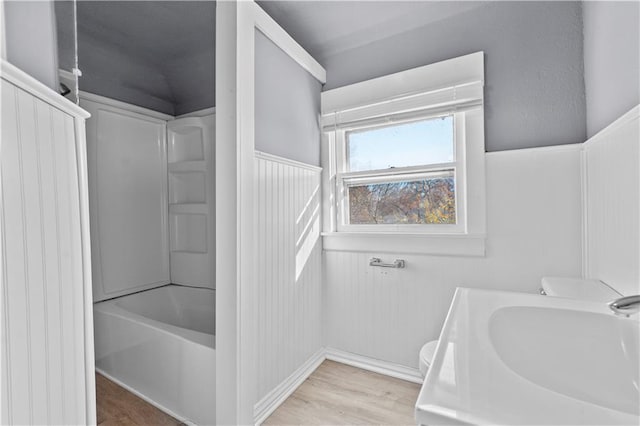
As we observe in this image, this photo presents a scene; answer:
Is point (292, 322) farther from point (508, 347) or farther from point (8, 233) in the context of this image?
point (8, 233)

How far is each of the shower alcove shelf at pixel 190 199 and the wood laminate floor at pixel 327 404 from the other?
95 centimetres

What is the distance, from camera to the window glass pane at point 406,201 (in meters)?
1.87

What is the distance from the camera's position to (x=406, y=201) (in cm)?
199

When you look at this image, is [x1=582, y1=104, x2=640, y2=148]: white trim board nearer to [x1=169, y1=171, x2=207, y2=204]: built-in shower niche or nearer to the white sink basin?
the white sink basin

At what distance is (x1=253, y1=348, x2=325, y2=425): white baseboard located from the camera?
5.13 feet

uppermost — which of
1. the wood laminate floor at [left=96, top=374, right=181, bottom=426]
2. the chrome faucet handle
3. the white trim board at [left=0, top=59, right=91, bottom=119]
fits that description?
the white trim board at [left=0, top=59, right=91, bottom=119]

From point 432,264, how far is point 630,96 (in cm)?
116

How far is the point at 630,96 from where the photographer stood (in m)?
1.03

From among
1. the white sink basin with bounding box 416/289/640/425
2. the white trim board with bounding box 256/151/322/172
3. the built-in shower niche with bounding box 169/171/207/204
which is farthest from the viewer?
the built-in shower niche with bounding box 169/171/207/204

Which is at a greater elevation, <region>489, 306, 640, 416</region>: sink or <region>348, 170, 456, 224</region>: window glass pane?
<region>348, 170, 456, 224</region>: window glass pane

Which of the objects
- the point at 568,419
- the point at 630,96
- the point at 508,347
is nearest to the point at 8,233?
the point at 568,419

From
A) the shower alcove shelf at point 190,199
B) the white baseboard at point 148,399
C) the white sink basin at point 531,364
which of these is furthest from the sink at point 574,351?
the shower alcove shelf at point 190,199

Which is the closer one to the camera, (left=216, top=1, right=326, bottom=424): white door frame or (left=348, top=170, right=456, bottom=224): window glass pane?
(left=216, top=1, right=326, bottom=424): white door frame

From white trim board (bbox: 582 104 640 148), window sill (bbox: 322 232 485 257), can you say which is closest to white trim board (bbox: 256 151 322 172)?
window sill (bbox: 322 232 485 257)
